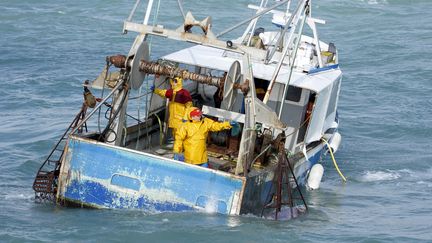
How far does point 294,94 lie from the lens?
16.3 meters

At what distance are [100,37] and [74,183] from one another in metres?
18.1

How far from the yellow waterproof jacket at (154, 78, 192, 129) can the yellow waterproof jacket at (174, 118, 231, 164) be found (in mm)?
1463

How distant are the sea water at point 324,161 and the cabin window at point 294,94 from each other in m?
1.73

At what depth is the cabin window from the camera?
1628cm

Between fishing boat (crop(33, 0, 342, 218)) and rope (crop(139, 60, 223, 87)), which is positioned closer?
fishing boat (crop(33, 0, 342, 218))

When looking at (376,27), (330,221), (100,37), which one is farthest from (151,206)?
(376,27)

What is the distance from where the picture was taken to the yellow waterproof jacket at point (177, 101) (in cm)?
1516

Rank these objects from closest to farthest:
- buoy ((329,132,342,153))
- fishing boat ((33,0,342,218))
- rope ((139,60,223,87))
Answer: fishing boat ((33,0,342,218)) < rope ((139,60,223,87)) < buoy ((329,132,342,153))

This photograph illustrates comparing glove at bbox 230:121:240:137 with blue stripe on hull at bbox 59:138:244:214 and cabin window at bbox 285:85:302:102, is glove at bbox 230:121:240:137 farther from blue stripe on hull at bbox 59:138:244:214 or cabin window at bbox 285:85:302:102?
blue stripe on hull at bbox 59:138:244:214

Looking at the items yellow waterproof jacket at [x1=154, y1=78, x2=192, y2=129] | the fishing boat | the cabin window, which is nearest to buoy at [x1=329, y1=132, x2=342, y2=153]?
the cabin window

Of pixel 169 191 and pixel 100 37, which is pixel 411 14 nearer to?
pixel 100 37

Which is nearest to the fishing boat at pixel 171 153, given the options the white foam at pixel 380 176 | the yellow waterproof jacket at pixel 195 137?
the yellow waterproof jacket at pixel 195 137

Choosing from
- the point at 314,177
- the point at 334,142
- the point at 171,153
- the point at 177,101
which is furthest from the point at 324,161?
the point at 177,101

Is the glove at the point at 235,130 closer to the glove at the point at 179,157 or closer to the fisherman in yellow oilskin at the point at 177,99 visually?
the fisherman in yellow oilskin at the point at 177,99
